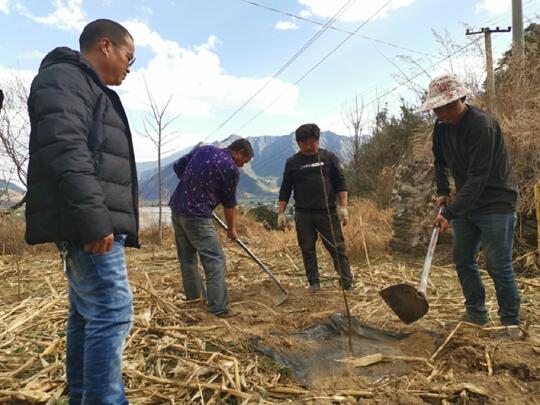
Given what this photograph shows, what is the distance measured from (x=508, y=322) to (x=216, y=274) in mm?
2337

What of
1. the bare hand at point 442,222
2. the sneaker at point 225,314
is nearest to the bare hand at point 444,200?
the bare hand at point 442,222

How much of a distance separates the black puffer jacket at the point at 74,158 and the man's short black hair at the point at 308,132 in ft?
9.26

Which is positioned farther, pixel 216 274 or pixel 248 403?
pixel 216 274

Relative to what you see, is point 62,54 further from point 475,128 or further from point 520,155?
point 520,155

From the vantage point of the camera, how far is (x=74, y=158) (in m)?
1.71

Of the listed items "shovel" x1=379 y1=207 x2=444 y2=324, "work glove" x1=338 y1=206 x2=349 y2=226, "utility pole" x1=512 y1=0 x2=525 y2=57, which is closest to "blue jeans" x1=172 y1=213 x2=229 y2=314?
"shovel" x1=379 y1=207 x2=444 y2=324

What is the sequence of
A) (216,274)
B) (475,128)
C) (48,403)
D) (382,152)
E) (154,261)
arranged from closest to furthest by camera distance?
(48,403) → (475,128) → (216,274) → (154,261) → (382,152)

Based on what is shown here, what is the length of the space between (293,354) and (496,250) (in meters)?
1.61

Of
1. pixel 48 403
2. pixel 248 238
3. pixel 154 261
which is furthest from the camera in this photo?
pixel 248 238

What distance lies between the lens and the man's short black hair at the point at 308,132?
462 centimetres

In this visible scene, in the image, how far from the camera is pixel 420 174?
733 centimetres

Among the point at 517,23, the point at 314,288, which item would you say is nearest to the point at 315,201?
the point at 314,288

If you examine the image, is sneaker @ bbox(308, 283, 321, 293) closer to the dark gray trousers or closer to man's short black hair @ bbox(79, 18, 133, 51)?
the dark gray trousers

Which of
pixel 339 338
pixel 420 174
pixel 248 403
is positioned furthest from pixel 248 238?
pixel 248 403
